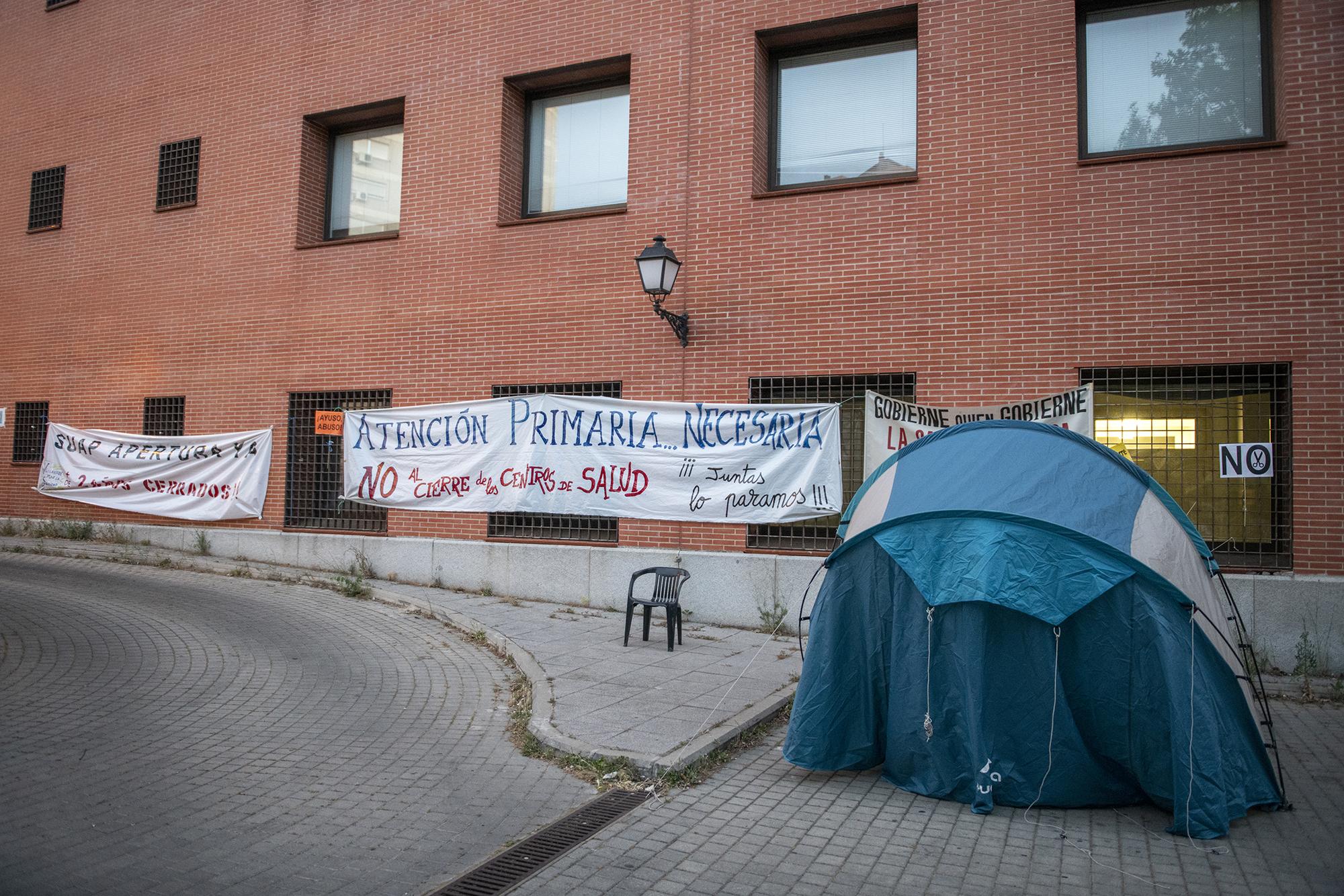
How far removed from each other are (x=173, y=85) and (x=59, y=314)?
461cm

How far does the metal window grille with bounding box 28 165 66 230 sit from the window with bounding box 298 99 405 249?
19.2 ft

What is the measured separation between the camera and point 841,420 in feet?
34.5

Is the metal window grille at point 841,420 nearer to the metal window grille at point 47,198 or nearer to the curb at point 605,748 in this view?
the curb at point 605,748

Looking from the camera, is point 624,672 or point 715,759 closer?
point 715,759

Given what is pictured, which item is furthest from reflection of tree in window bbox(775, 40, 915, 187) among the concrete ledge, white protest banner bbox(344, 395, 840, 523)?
the concrete ledge

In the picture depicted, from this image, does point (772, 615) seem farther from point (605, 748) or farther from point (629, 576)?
point (605, 748)

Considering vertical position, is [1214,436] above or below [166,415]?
below

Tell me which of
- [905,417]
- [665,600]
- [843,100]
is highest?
[843,100]

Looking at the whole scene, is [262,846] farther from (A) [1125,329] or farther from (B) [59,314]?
(B) [59,314]

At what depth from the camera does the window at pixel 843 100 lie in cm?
Answer: 1105

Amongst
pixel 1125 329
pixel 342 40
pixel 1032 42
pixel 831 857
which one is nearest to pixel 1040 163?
pixel 1032 42

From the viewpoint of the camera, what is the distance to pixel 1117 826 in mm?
5016

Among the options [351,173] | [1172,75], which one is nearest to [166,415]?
[351,173]

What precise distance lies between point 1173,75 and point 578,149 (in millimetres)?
7418
